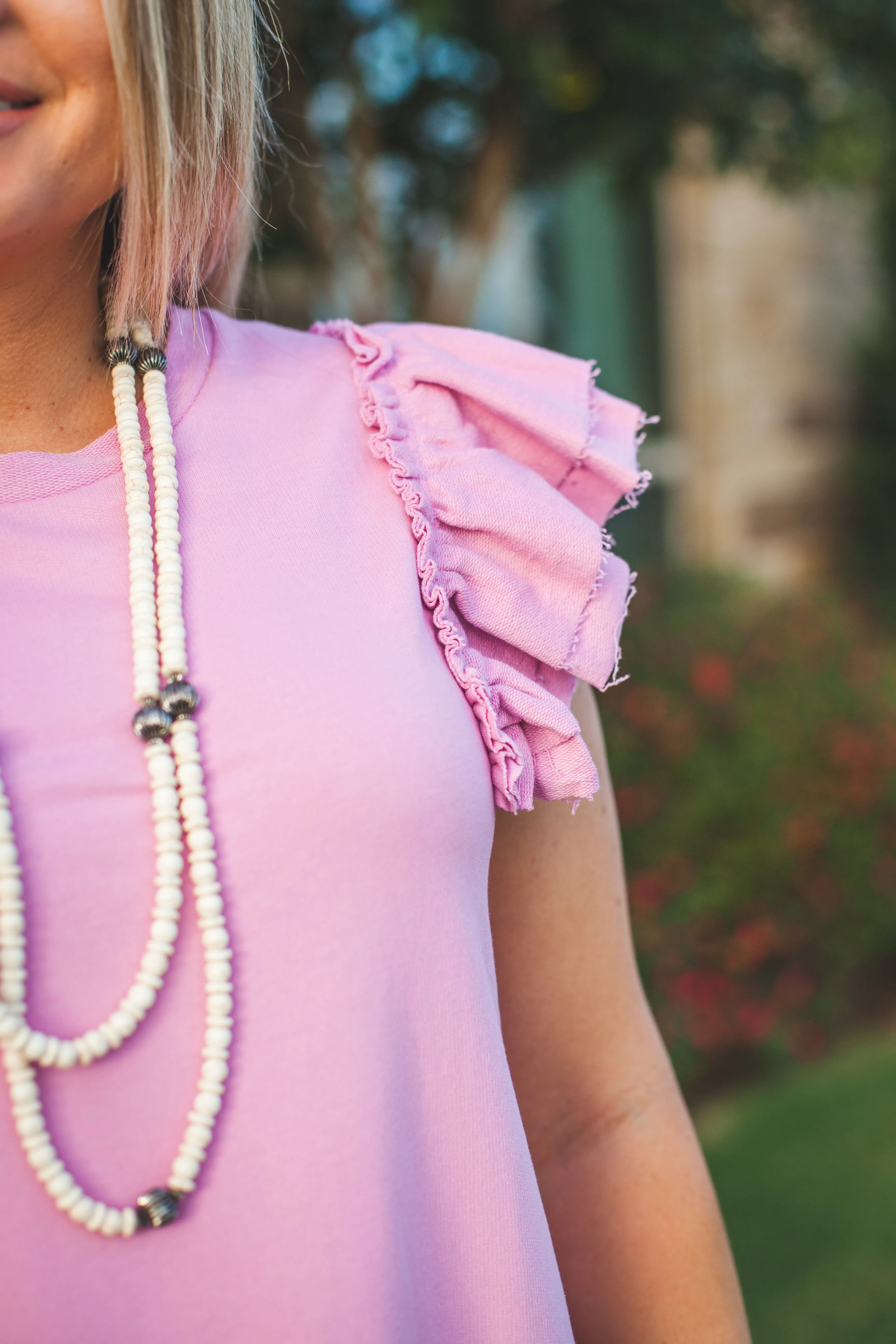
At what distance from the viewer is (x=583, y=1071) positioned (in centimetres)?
126

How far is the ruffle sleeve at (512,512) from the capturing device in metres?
1.13

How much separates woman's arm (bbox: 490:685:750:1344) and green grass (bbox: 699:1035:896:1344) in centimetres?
206

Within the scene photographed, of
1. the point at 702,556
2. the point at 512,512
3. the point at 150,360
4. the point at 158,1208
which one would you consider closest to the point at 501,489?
the point at 512,512

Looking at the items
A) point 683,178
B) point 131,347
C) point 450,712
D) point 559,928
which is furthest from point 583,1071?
point 683,178

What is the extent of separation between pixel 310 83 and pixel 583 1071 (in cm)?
310

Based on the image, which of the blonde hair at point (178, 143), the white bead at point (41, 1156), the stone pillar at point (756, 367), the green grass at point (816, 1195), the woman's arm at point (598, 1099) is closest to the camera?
the white bead at point (41, 1156)

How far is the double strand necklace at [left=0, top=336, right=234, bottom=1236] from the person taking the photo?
2.92 feet

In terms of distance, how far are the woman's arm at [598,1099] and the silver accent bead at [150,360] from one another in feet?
1.69

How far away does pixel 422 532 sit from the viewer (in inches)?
44.8

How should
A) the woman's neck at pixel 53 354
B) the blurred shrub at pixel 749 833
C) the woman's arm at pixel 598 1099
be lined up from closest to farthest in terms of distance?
the woman's neck at pixel 53 354 < the woman's arm at pixel 598 1099 < the blurred shrub at pixel 749 833

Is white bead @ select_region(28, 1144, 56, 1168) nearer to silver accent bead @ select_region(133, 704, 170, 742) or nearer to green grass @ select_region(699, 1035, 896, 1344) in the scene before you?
silver accent bead @ select_region(133, 704, 170, 742)

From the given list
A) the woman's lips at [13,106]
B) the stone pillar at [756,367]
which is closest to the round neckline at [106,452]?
the woman's lips at [13,106]

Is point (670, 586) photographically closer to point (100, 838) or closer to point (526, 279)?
point (526, 279)

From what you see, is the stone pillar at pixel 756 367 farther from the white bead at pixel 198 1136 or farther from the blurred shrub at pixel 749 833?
the white bead at pixel 198 1136
